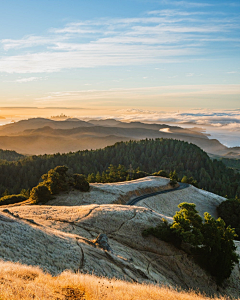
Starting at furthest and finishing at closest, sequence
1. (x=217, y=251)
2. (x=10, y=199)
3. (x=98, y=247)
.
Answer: (x=10, y=199), (x=217, y=251), (x=98, y=247)

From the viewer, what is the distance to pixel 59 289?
13141mm

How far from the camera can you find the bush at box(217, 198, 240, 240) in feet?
246

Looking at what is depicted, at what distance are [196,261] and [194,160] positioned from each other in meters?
172

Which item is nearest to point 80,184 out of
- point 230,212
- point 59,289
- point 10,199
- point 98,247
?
point 10,199

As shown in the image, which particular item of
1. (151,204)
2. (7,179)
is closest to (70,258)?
(151,204)

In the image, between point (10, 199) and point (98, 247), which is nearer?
point (98, 247)

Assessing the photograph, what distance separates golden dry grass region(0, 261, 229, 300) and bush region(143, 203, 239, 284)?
20624 mm

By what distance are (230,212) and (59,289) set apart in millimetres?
76459

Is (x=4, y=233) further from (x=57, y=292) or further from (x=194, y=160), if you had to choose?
(x=194, y=160)

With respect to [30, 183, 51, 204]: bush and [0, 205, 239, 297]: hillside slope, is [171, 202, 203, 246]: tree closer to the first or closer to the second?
[0, 205, 239, 297]: hillside slope

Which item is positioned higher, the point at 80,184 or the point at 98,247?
the point at 98,247

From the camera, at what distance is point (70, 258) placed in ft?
69.8

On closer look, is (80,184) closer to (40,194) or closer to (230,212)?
(40,194)

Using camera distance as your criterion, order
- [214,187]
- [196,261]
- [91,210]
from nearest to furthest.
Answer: [196,261], [91,210], [214,187]
